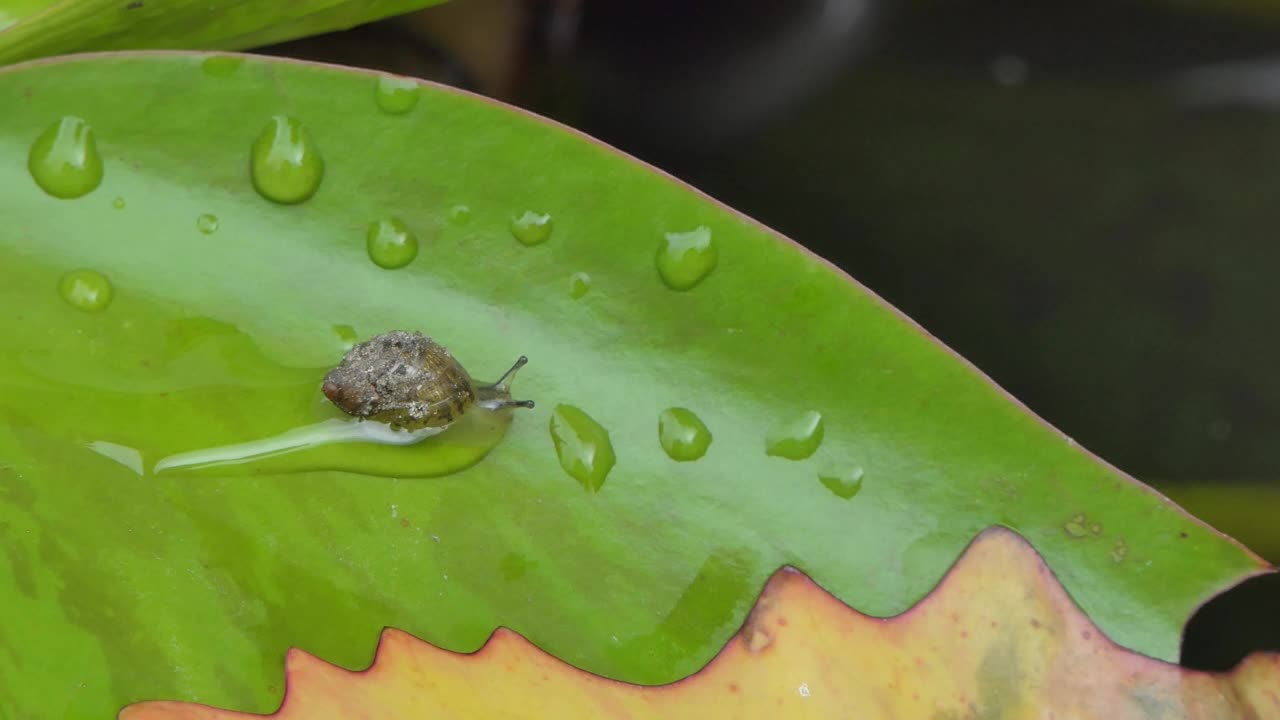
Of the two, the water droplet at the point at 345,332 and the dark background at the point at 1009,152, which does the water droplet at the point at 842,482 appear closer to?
the water droplet at the point at 345,332

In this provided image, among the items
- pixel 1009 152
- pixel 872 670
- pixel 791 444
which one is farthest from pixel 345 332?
pixel 1009 152

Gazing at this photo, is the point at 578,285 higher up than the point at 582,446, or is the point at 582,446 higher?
the point at 578,285

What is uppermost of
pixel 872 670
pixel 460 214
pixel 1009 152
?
pixel 460 214

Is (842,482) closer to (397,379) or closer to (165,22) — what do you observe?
(397,379)

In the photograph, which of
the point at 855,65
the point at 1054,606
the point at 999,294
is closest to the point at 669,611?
the point at 1054,606

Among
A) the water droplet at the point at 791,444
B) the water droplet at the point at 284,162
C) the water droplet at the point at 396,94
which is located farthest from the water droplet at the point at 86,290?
the water droplet at the point at 791,444

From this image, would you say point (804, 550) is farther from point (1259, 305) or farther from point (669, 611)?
point (1259, 305)
